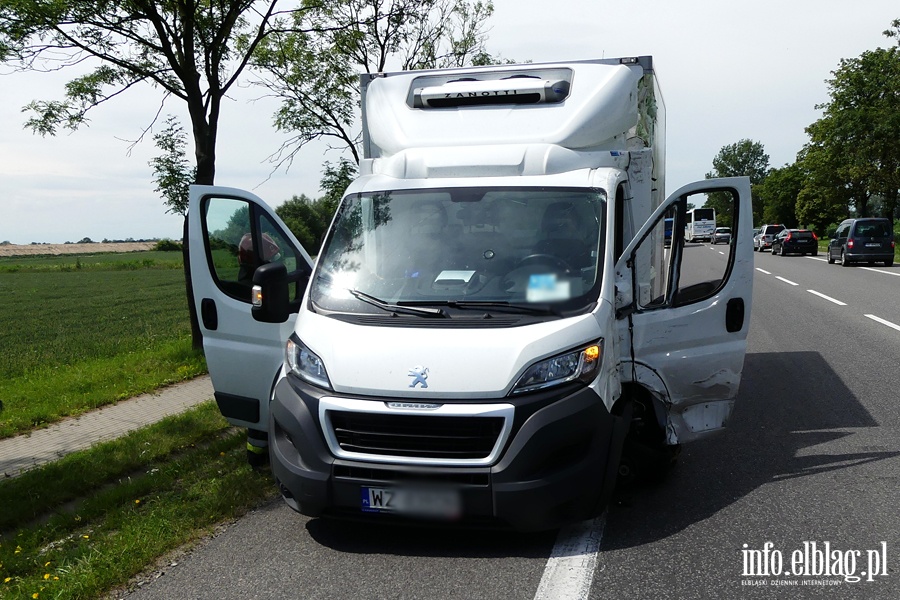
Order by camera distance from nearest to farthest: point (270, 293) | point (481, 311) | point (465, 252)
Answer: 1. point (481, 311)
2. point (465, 252)
3. point (270, 293)

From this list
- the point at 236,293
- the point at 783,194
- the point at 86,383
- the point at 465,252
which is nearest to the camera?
the point at 465,252

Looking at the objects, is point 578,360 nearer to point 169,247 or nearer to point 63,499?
point 63,499

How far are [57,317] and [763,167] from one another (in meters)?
161

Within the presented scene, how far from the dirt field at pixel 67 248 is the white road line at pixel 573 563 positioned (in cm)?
9357

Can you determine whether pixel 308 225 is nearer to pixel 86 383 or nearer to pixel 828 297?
pixel 828 297

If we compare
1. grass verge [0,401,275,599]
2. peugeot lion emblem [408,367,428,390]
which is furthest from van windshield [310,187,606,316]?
grass verge [0,401,275,599]

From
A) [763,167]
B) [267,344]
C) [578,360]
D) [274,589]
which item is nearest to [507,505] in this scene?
[578,360]

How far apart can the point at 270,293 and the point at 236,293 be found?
0.75m

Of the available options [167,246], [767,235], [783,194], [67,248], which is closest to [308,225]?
[767,235]

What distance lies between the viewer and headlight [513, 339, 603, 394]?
425 centimetres

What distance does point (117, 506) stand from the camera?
5.59 metres

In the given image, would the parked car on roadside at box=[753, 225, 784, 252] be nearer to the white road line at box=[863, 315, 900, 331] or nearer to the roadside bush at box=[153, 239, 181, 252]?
the white road line at box=[863, 315, 900, 331]

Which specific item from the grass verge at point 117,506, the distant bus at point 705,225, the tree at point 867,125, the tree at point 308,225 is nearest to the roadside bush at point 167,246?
the tree at point 308,225

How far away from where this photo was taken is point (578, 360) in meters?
4.36
